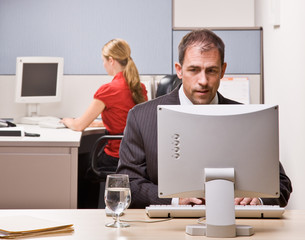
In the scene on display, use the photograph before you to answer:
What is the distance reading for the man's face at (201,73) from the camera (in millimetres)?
1766

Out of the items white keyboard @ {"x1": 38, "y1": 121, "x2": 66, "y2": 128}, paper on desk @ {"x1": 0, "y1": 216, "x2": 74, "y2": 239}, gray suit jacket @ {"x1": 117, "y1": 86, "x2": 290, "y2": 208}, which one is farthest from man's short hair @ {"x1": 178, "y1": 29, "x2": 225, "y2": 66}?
white keyboard @ {"x1": 38, "y1": 121, "x2": 66, "y2": 128}

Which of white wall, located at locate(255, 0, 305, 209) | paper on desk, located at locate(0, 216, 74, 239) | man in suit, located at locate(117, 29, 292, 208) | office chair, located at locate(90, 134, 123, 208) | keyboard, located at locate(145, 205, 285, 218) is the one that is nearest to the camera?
paper on desk, located at locate(0, 216, 74, 239)

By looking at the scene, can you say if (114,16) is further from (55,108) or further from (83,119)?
(83,119)

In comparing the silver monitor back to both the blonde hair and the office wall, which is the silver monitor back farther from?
the office wall

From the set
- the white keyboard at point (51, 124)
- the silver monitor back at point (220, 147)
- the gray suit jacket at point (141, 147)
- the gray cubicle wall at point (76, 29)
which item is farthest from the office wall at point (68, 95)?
the silver monitor back at point (220, 147)

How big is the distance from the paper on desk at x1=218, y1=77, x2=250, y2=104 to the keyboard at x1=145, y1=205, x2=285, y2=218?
218 centimetres

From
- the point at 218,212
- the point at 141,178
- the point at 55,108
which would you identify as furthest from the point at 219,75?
the point at 55,108

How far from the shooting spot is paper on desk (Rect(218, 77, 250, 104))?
363 cm

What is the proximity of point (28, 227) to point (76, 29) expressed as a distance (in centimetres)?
274

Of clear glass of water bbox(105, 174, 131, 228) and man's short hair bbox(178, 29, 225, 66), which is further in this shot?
man's short hair bbox(178, 29, 225, 66)

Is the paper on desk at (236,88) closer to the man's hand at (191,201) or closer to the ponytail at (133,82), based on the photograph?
the ponytail at (133,82)

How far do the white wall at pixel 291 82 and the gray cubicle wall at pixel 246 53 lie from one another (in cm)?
34

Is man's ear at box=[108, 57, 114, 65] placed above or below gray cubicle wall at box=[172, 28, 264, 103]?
below

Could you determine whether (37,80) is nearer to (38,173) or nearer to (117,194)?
(38,173)
